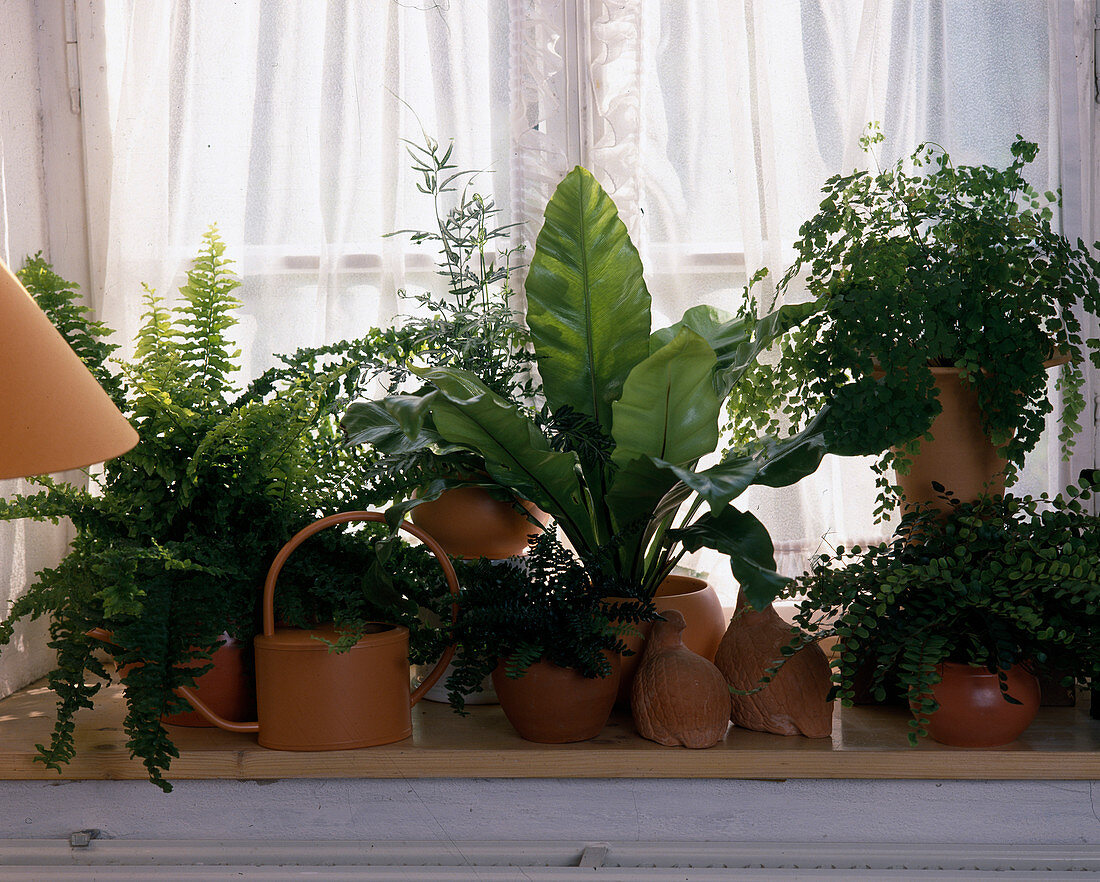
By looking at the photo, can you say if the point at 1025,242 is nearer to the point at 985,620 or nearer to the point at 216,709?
the point at 985,620

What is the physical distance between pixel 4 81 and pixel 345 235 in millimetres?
511

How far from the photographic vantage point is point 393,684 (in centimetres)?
111

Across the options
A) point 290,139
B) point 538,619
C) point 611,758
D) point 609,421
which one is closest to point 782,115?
point 609,421

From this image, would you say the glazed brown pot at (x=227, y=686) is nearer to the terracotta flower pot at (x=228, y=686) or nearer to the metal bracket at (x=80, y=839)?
the terracotta flower pot at (x=228, y=686)

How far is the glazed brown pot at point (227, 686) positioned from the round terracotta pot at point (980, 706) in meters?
0.82

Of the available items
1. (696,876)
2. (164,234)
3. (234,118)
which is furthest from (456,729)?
(234,118)

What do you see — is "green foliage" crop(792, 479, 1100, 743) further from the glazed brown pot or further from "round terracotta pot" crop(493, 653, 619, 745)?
the glazed brown pot

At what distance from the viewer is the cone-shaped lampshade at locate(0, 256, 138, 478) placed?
0.62 metres

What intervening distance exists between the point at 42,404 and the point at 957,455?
1.03 metres

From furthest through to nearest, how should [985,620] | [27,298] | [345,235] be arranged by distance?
[345,235] → [985,620] → [27,298]

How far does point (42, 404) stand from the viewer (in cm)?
63

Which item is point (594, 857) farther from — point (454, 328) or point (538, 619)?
point (454, 328)

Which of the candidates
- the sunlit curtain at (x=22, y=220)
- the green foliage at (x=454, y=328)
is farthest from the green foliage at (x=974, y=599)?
the sunlit curtain at (x=22, y=220)

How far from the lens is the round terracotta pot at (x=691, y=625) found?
1177 millimetres
